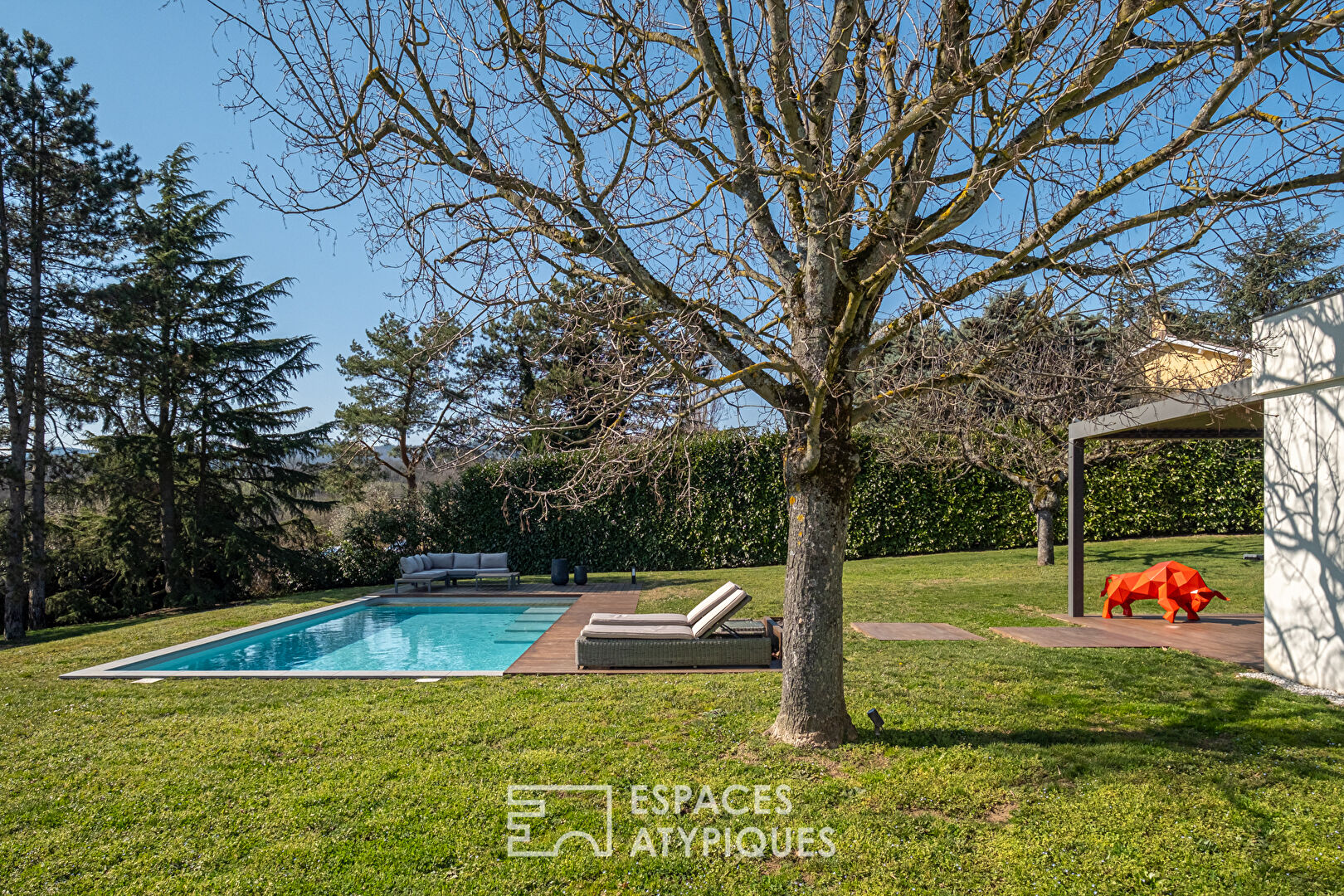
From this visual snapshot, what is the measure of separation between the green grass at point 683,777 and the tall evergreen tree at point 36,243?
9104mm

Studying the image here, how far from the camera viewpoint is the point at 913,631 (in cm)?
926

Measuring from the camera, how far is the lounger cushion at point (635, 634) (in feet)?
25.2

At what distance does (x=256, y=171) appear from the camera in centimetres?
416

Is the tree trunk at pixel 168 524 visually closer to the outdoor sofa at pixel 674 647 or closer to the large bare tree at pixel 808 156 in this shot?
the outdoor sofa at pixel 674 647

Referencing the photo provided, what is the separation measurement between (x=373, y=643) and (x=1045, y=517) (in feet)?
42.7

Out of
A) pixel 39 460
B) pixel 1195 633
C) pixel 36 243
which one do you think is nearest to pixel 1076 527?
pixel 1195 633

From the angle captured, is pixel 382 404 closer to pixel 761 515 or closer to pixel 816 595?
pixel 761 515

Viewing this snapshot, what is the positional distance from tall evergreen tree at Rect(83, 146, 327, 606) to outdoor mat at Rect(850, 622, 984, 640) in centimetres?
1501

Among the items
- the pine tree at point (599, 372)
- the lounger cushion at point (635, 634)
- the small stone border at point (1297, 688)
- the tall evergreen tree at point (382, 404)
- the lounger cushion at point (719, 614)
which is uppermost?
the tall evergreen tree at point (382, 404)

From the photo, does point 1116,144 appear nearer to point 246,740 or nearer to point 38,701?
point 246,740

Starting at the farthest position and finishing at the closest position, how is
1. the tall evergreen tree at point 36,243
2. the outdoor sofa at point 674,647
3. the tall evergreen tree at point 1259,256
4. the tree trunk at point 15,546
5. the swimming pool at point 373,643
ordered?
the tall evergreen tree at point 36,243 < the tree trunk at point 15,546 < the swimming pool at point 373,643 < the outdoor sofa at point 674,647 < the tall evergreen tree at point 1259,256

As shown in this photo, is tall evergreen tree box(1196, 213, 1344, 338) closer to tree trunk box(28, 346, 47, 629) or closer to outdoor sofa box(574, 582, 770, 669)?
outdoor sofa box(574, 582, 770, 669)

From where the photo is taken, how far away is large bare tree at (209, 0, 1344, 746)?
412 centimetres

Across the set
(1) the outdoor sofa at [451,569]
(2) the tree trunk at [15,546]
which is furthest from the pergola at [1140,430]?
(2) the tree trunk at [15,546]
